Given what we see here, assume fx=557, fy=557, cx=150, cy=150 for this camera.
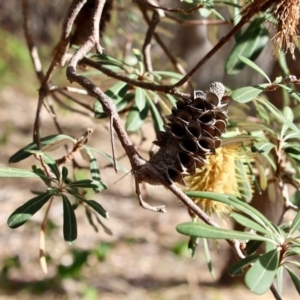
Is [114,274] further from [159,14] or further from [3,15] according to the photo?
[3,15]

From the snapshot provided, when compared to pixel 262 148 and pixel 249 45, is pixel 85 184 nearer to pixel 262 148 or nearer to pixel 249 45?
pixel 262 148

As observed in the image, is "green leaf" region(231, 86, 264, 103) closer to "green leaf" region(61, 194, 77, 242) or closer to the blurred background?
"green leaf" region(61, 194, 77, 242)

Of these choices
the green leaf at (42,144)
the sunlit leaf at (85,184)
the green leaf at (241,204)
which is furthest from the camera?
the green leaf at (42,144)

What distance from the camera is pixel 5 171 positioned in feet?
1.92

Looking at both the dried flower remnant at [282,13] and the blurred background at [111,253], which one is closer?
the dried flower remnant at [282,13]

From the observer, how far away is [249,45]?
2.95 ft

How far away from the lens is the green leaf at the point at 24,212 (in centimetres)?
60

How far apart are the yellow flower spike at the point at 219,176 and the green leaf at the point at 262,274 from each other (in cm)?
27

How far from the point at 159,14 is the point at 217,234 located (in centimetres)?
58

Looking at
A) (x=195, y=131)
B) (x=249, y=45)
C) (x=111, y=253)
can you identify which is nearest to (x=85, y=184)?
(x=195, y=131)

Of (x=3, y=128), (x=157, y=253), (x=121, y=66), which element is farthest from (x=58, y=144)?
A: (x=3, y=128)

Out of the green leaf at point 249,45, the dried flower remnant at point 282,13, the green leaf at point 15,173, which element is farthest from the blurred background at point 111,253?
the green leaf at point 15,173

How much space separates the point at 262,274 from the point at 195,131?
0.18m

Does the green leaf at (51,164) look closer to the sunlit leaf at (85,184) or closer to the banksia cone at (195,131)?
the sunlit leaf at (85,184)
